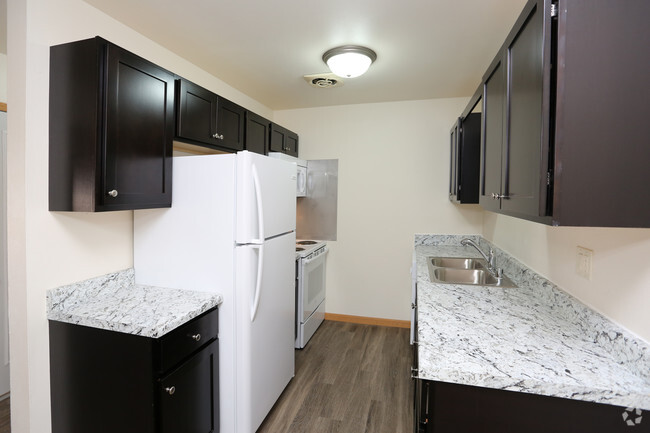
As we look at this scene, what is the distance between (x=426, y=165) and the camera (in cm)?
368

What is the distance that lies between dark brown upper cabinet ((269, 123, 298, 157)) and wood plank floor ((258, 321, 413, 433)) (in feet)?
6.60

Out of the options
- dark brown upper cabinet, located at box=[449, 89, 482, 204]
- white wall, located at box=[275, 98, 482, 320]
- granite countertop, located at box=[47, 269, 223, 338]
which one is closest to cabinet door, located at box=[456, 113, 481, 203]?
dark brown upper cabinet, located at box=[449, 89, 482, 204]

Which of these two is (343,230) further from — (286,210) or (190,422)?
(190,422)

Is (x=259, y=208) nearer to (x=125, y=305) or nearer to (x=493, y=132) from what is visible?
(x=125, y=305)

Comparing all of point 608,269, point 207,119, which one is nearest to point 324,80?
point 207,119

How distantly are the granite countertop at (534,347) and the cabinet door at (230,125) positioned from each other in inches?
70.3

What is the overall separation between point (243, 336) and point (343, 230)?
7.30 ft

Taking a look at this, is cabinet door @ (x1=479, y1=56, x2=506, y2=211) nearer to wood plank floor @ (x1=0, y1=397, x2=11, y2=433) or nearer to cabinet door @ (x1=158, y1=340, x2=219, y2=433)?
cabinet door @ (x1=158, y1=340, x2=219, y2=433)

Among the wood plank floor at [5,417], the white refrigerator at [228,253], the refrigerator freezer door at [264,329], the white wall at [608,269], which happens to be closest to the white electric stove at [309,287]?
the refrigerator freezer door at [264,329]

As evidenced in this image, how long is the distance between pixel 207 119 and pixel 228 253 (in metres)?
1.02

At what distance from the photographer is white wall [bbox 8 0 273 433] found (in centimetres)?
154

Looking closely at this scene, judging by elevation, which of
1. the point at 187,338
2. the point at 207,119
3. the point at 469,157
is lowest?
the point at 187,338

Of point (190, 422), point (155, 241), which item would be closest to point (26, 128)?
point (155, 241)

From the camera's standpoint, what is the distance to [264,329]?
2.09m
